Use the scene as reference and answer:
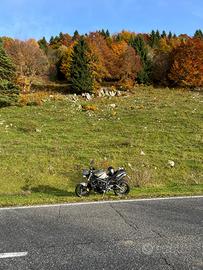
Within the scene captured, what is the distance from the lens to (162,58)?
74.6 metres

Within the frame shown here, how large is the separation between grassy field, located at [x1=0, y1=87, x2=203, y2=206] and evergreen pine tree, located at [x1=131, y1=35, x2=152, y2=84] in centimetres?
1548

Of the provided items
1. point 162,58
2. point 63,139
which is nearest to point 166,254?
point 63,139

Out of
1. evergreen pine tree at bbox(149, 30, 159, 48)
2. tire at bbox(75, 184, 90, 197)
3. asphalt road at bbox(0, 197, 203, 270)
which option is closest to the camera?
asphalt road at bbox(0, 197, 203, 270)

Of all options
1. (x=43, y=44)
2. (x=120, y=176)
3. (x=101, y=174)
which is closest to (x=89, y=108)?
(x=101, y=174)

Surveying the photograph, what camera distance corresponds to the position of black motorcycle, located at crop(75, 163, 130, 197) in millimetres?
14695

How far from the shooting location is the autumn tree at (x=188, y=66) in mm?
66500

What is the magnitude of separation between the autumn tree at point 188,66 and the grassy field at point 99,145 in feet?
41.0

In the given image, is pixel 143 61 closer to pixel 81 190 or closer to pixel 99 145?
pixel 99 145

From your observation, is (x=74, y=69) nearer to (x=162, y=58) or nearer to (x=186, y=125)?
(x=162, y=58)

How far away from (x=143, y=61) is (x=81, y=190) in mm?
60762

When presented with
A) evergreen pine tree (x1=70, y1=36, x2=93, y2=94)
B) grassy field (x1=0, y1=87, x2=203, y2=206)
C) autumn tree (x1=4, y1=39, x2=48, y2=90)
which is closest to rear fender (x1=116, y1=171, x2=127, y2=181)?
grassy field (x1=0, y1=87, x2=203, y2=206)

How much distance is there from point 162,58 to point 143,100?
23.8 metres

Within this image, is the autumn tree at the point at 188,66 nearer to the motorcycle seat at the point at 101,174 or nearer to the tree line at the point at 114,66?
the tree line at the point at 114,66

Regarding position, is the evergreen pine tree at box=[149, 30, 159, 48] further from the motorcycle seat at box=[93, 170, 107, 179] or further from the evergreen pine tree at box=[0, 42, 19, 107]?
the motorcycle seat at box=[93, 170, 107, 179]
